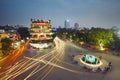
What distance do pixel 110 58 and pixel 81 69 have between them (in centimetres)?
1752

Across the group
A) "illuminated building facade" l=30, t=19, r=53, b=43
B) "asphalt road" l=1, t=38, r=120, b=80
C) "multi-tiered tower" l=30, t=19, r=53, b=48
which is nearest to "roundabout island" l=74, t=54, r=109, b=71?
"asphalt road" l=1, t=38, r=120, b=80

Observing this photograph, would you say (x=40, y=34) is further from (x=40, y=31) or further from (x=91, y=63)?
(x=91, y=63)

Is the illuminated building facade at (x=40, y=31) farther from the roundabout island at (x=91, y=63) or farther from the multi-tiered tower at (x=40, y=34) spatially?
the roundabout island at (x=91, y=63)

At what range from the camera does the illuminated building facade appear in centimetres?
9619

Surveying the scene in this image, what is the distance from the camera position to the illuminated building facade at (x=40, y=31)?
9619cm

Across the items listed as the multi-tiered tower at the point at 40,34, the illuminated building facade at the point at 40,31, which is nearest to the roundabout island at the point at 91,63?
the multi-tiered tower at the point at 40,34

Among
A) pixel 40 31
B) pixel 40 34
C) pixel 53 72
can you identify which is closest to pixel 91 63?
pixel 53 72

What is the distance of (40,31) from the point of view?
100312 mm

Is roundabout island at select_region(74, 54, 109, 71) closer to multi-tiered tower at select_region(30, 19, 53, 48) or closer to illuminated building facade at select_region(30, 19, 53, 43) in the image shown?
multi-tiered tower at select_region(30, 19, 53, 48)

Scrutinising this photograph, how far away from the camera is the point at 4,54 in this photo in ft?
223

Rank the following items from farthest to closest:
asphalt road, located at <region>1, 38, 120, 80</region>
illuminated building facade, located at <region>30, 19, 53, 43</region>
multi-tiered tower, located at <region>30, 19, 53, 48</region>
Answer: illuminated building facade, located at <region>30, 19, 53, 43</region>, multi-tiered tower, located at <region>30, 19, 53, 48</region>, asphalt road, located at <region>1, 38, 120, 80</region>

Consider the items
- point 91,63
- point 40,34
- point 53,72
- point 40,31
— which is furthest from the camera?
point 40,31

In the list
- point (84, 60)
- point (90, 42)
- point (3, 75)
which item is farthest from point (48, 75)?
point (90, 42)

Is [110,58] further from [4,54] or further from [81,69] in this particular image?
[4,54]
